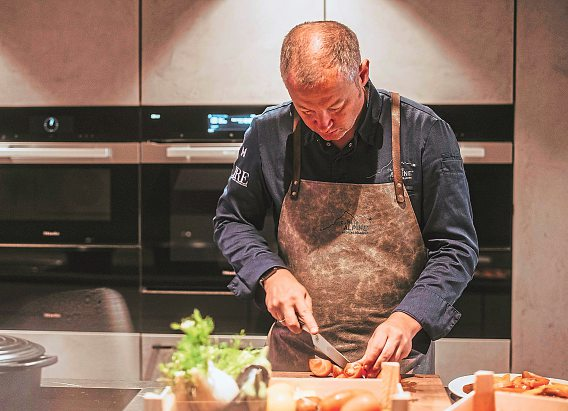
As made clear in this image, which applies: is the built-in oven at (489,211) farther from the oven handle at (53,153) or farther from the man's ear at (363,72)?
the oven handle at (53,153)

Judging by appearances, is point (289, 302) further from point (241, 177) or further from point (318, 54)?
point (318, 54)

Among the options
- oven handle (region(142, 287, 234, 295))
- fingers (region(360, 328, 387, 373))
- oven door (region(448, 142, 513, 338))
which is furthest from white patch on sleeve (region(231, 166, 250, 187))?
oven door (region(448, 142, 513, 338))

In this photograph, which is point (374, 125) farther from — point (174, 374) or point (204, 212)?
point (204, 212)

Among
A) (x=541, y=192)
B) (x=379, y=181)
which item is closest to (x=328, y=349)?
(x=379, y=181)

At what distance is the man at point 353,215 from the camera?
175cm

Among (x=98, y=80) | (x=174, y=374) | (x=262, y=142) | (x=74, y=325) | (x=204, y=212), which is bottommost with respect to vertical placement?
(x=74, y=325)

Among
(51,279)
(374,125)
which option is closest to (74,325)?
(51,279)

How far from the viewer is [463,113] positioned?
273cm

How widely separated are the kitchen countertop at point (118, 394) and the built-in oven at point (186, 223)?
45.7 inches

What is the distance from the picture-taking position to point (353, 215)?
1.83m

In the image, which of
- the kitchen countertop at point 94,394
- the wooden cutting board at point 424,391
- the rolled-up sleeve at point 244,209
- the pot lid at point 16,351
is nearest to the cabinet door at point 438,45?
the rolled-up sleeve at point 244,209

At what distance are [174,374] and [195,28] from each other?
1.86 metres

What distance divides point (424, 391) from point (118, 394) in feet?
1.99

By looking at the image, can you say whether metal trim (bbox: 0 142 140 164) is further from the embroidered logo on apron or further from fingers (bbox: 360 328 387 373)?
fingers (bbox: 360 328 387 373)
